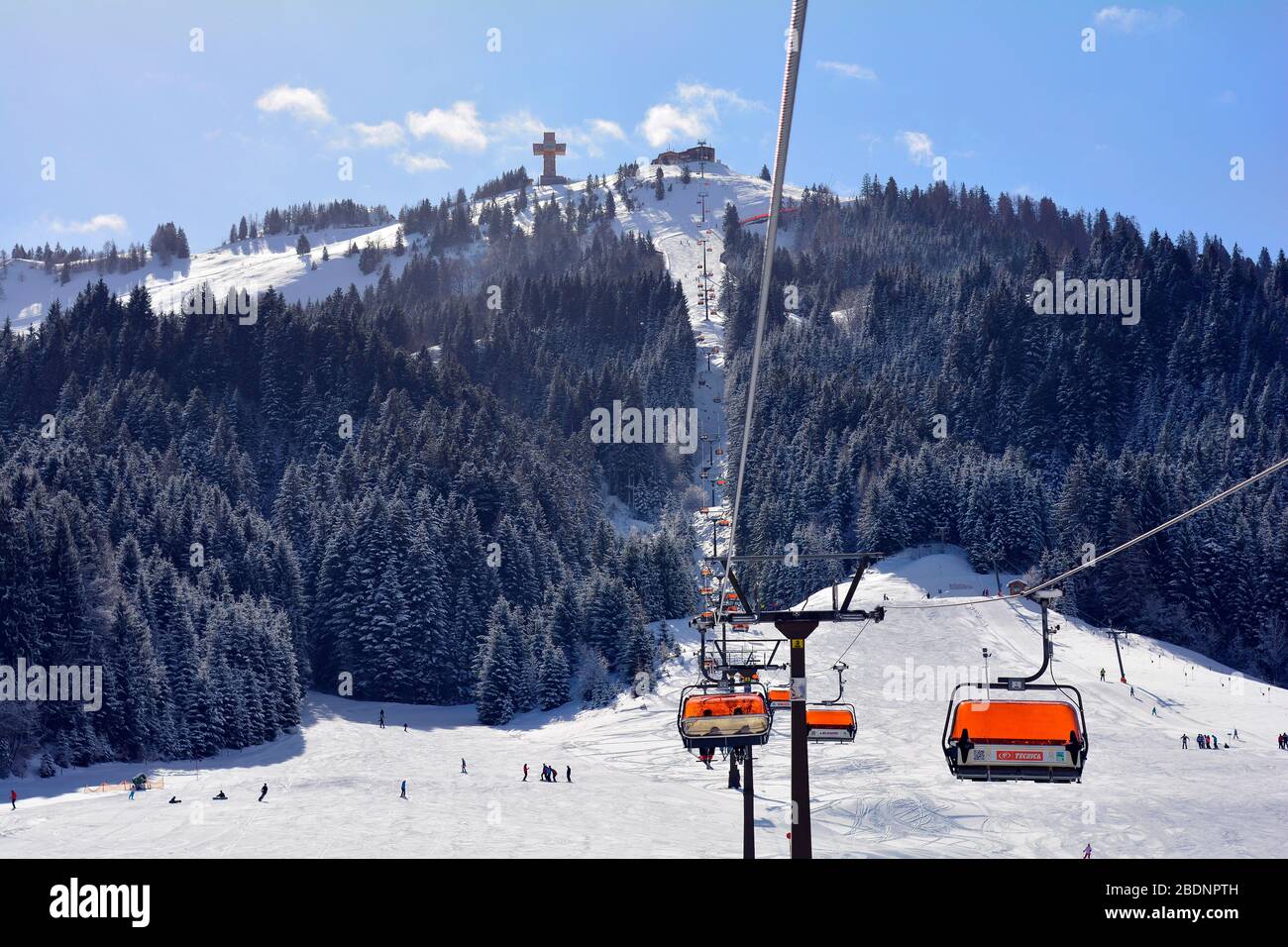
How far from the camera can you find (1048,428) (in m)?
144

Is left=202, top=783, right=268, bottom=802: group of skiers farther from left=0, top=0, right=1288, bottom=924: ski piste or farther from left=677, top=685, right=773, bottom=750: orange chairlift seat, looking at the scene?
left=677, top=685, right=773, bottom=750: orange chairlift seat

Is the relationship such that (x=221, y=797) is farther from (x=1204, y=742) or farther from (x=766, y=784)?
(x=1204, y=742)

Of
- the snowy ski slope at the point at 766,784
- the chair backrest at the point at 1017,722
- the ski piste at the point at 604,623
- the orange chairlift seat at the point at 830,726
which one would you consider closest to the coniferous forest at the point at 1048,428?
the ski piste at the point at 604,623

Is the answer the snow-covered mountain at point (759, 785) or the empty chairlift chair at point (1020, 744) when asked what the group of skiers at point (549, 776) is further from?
the empty chairlift chair at point (1020, 744)

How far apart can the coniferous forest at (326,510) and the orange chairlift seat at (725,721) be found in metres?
47.3

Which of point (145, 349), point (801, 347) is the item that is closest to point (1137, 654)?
point (801, 347)

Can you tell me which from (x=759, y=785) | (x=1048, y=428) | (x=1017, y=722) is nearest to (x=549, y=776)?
(x=759, y=785)

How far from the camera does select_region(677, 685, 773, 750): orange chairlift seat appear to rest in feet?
69.4

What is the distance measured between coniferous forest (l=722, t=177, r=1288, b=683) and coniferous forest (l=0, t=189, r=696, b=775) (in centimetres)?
1676

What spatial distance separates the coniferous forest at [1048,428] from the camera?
3794 inches

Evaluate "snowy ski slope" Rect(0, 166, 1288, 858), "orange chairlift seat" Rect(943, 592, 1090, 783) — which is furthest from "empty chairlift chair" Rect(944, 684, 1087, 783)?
"snowy ski slope" Rect(0, 166, 1288, 858)
